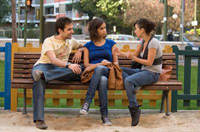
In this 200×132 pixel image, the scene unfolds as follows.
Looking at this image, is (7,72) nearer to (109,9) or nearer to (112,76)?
(112,76)

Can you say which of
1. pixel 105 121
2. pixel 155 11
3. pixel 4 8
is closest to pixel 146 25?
pixel 105 121

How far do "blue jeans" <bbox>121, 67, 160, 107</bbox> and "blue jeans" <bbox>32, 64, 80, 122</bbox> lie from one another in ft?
2.19

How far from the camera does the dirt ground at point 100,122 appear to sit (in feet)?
18.8

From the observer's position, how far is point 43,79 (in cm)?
589

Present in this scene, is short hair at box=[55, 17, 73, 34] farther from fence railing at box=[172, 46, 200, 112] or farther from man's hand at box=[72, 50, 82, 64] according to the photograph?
fence railing at box=[172, 46, 200, 112]

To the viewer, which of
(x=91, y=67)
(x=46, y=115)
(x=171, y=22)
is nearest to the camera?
(x=91, y=67)

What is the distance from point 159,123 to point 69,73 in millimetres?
1393

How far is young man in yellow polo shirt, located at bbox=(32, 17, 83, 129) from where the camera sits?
5746 mm

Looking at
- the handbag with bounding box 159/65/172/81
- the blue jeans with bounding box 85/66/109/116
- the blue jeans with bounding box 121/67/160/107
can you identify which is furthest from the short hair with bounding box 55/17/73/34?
the handbag with bounding box 159/65/172/81

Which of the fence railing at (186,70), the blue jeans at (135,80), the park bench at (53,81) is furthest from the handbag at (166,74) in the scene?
the fence railing at (186,70)

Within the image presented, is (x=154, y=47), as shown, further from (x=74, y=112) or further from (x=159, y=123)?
(x=74, y=112)

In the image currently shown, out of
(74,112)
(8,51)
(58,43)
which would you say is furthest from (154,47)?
(8,51)

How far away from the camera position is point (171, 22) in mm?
51844

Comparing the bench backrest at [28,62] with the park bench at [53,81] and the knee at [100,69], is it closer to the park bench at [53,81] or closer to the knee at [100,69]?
the park bench at [53,81]
